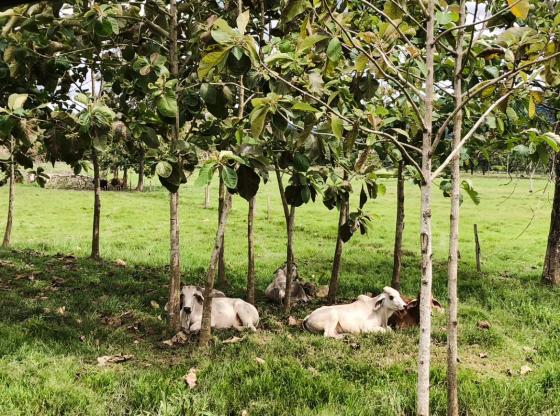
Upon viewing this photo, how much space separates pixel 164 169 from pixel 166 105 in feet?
1.91

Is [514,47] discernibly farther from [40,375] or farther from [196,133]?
[40,375]

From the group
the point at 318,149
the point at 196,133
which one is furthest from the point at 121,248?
the point at 318,149

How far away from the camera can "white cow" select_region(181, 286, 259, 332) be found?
6.91 metres

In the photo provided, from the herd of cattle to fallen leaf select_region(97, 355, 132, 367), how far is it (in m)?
1.12

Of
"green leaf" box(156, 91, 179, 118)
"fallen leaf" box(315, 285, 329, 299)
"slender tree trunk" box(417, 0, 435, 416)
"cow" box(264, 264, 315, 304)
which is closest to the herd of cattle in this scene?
"cow" box(264, 264, 315, 304)

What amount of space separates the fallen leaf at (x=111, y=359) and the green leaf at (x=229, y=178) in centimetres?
302

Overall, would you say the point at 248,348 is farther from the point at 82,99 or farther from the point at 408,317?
the point at 82,99

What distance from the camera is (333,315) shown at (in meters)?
6.83

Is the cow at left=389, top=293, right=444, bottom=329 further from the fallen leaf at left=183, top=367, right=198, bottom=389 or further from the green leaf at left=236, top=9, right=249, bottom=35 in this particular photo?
the green leaf at left=236, top=9, right=249, bottom=35

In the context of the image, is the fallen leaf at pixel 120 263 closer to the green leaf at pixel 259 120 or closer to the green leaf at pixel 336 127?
the green leaf at pixel 259 120

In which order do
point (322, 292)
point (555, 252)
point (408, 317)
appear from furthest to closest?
point (555, 252) → point (322, 292) → point (408, 317)

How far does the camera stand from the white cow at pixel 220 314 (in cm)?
691

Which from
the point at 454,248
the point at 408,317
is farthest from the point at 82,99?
the point at 408,317

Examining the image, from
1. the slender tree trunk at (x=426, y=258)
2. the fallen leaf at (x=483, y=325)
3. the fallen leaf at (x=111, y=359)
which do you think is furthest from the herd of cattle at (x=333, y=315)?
the slender tree trunk at (x=426, y=258)
